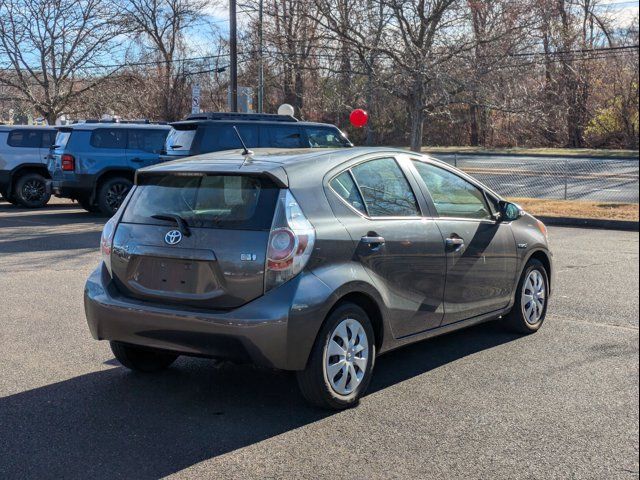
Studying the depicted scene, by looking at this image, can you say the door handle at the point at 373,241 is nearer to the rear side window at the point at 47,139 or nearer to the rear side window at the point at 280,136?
the rear side window at the point at 280,136

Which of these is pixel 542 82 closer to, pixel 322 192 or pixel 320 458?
pixel 322 192

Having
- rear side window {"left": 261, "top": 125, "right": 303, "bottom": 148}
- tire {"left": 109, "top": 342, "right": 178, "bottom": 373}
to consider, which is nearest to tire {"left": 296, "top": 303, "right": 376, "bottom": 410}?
tire {"left": 109, "top": 342, "right": 178, "bottom": 373}

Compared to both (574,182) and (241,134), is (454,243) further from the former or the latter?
(574,182)

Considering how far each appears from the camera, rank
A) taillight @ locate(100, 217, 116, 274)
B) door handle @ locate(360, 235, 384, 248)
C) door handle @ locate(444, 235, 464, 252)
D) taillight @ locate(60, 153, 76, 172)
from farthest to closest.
A: taillight @ locate(60, 153, 76, 172)
door handle @ locate(444, 235, 464, 252)
taillight @ locate(100, 217, 116, 274)
door handle @ locate(360, 235, 384, 248)

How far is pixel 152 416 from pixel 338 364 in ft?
3.97

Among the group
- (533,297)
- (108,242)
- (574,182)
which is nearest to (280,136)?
(533,297)

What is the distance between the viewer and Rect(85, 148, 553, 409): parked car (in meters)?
4.36

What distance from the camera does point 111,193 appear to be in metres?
16.0

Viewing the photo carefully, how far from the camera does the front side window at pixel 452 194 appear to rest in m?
5.64

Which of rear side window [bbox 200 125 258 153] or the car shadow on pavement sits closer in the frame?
the car shadow on pavement

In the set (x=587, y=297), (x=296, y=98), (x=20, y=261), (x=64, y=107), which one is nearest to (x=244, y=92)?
(x=296, y=98)

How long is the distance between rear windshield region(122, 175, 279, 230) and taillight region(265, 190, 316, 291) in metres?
0.08

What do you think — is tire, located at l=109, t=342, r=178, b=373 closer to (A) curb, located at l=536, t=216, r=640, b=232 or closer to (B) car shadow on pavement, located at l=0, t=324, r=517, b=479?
(B) car shadow on pavement, located at l=0, t=324, r=517, b=479

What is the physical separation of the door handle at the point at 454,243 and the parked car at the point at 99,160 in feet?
36.4
